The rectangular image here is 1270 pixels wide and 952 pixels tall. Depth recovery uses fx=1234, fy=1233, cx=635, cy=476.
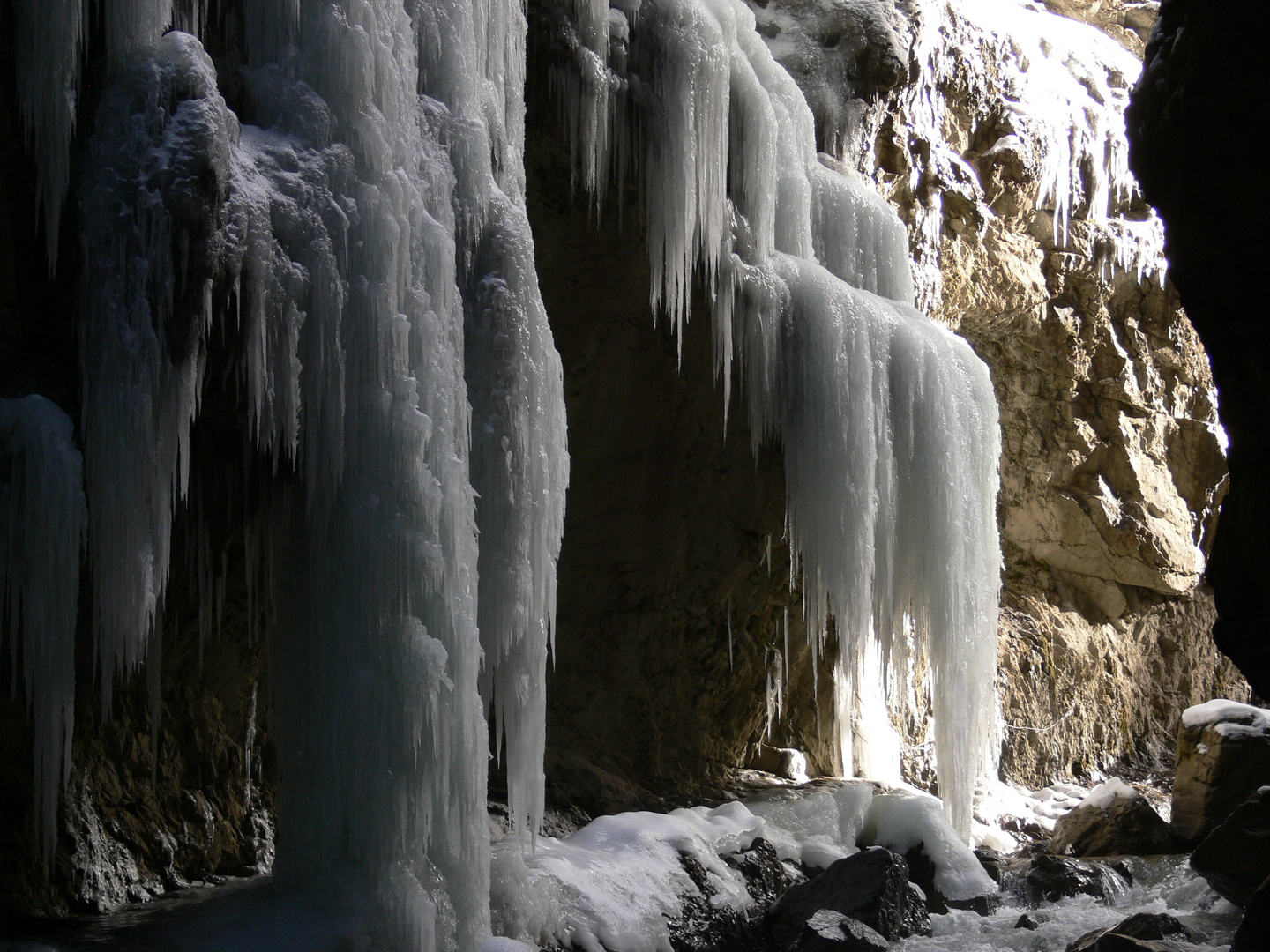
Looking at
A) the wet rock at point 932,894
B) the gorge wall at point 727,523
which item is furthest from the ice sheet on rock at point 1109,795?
the wet rock at point 932,894

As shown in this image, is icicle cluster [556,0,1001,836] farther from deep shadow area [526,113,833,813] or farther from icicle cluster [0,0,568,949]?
icicle cluster [0,0,568,949]

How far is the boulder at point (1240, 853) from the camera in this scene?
23.4 feet

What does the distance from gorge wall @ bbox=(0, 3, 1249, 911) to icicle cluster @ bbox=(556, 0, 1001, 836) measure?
449 mm

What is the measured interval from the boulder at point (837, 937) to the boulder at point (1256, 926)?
159 centimetres

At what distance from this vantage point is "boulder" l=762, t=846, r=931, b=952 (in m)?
6.18

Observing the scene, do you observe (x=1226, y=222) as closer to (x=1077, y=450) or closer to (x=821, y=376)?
(x=821, y=376)

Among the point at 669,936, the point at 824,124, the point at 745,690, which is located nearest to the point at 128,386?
the point at 669,936

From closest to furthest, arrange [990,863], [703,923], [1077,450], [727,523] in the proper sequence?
[703,923], [990,863], [727,523], [1077,450]

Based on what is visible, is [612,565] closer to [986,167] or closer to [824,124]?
[824,124]

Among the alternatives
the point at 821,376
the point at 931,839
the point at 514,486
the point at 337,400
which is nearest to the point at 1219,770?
the point at 931,839

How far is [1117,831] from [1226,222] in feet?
21.2

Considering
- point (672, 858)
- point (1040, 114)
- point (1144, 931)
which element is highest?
point (1040, 114)

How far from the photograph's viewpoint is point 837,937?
5598 millimetres

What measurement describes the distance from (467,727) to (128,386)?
1727mm
